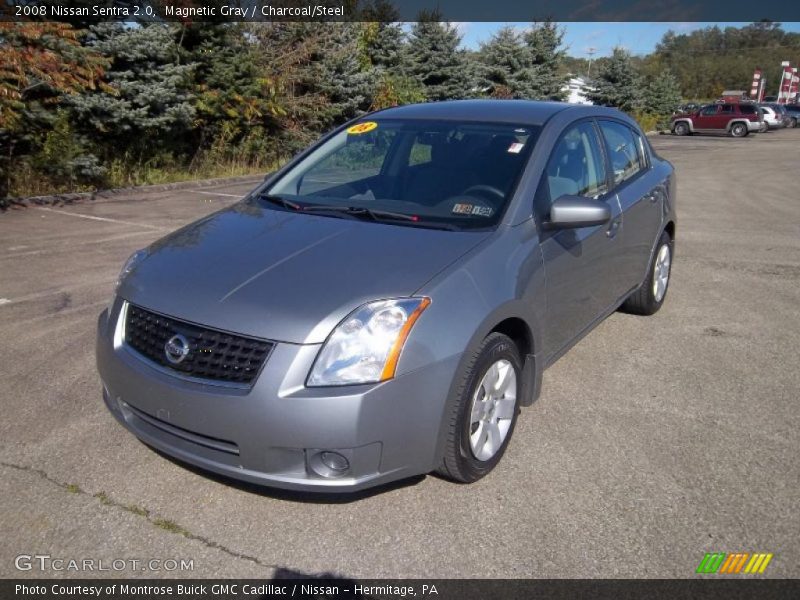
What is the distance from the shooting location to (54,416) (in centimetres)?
399

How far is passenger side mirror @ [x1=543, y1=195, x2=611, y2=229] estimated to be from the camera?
3689mm

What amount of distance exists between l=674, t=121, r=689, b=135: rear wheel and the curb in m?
32.9

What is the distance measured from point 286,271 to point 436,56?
74.3 feet

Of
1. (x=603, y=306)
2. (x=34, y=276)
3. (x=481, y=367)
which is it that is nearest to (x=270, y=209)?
(x=481, y=367)

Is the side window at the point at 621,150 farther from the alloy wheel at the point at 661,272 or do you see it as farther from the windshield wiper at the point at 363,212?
the windshield wiper at the point at 363,212

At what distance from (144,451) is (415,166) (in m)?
2.17

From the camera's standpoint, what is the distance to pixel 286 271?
317 centimetres

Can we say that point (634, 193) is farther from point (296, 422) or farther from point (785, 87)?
point (785, 87)

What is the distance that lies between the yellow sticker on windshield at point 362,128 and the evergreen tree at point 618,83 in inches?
1329

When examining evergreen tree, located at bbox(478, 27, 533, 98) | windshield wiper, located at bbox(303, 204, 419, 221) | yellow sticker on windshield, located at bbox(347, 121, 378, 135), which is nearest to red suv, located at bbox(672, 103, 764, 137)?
evergreen tree, located at bbox(478, 27, 533, 98)

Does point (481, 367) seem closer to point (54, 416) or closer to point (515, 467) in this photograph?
point (515, 467)

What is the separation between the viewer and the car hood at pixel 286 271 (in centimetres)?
289

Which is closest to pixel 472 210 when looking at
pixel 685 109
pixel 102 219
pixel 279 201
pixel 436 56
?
pixel 279 201

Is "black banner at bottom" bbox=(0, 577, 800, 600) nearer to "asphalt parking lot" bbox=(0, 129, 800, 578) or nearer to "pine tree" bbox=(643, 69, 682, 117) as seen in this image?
"asphalt parking lot" bbox=(0, 129, 800, 578)
